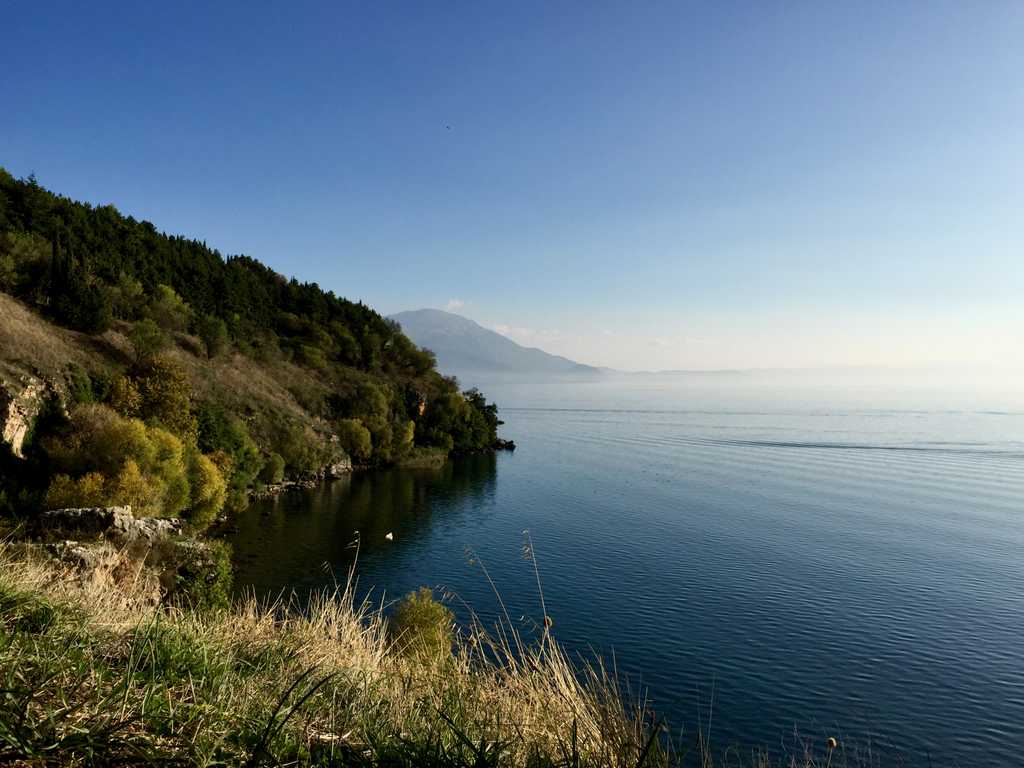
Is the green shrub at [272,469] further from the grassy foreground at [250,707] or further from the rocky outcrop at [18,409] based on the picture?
the grassy foreground at [250,707]

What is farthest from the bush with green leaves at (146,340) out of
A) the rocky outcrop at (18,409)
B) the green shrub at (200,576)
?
the green shrub at (200,576)

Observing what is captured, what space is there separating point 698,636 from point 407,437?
6109 centimetres

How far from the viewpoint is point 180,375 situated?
53.7 meters

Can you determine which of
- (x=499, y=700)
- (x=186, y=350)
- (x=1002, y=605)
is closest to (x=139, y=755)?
(x=499, y=700)

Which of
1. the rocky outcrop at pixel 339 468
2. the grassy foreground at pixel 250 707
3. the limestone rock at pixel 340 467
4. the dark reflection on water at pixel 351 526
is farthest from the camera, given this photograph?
the limestone rock at pixel 340 467

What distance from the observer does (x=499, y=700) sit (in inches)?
195

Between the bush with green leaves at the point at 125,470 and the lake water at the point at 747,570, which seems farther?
the bush with green leaves at the point at 125,470

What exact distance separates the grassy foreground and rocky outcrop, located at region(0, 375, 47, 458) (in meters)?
44.8

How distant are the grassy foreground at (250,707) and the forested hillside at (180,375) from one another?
39434 mm

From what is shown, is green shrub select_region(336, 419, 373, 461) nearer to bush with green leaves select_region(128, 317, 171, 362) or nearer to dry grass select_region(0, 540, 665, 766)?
bush with green leaves select_region(128, 317, 171, 362)

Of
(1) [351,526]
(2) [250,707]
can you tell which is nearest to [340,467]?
(1) [351,526]

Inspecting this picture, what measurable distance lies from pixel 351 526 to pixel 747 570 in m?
33.2

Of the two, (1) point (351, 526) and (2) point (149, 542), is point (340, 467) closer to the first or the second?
(1) point (351, 526)

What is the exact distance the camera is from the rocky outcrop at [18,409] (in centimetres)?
4100
